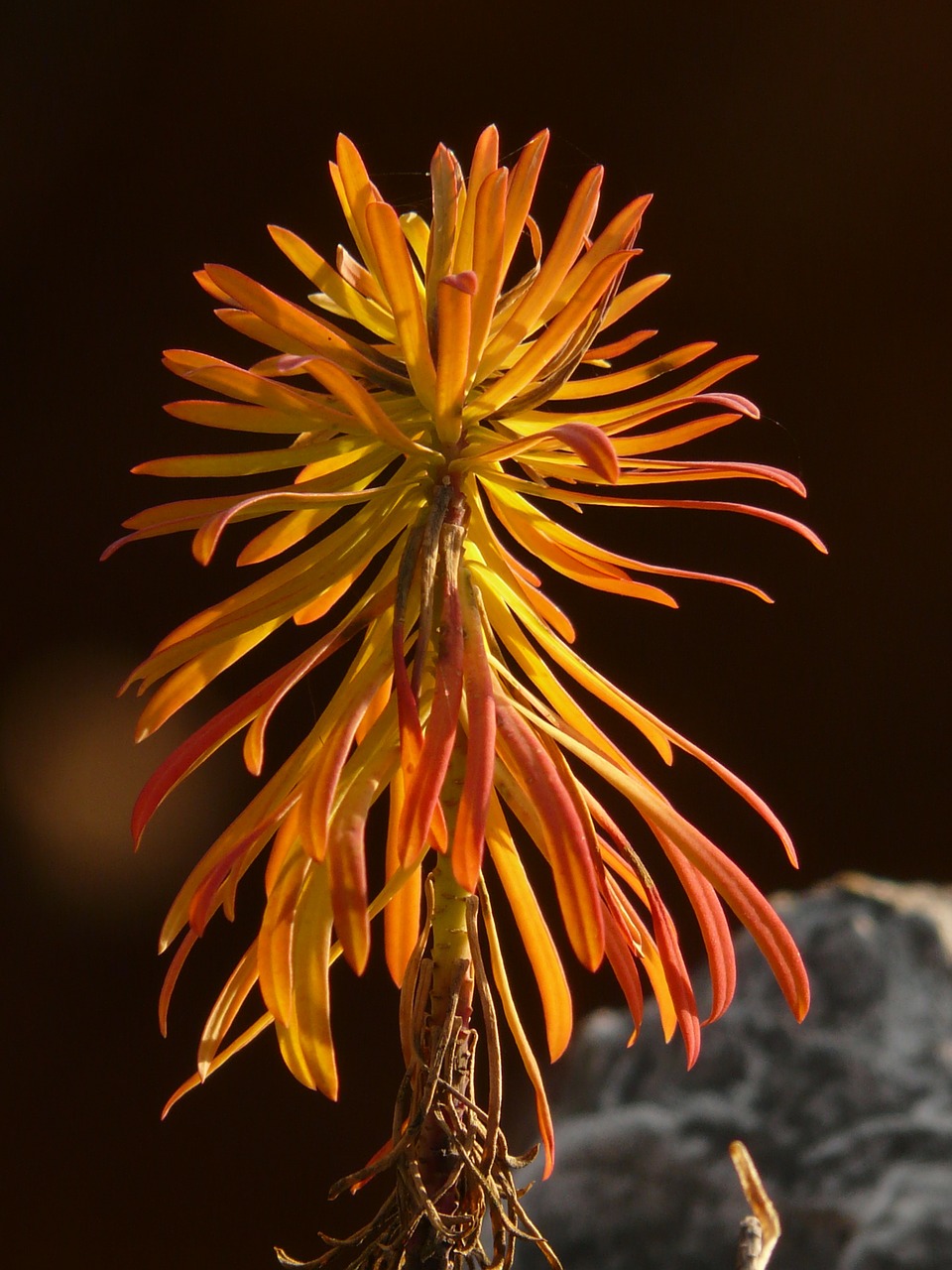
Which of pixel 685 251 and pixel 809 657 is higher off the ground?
pixel 685 251

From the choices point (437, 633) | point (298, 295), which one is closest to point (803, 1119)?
point (437, 633)

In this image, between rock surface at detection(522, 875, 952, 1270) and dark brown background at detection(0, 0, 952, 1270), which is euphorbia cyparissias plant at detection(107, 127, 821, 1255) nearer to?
rock surface at detection(522, 875, 952, 1270)

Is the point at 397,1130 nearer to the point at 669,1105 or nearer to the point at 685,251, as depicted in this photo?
the point at 669,1105

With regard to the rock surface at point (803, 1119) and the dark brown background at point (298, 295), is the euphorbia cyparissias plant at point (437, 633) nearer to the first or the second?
the rock surface at point (803, 1119)

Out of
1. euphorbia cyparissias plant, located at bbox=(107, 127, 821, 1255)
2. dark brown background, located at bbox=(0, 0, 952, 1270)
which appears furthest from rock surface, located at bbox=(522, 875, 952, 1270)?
euphorbia cyparissias plant, located at bbox=(107, 127, 821, 1255)

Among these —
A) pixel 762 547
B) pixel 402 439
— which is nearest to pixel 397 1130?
pixel 402 439

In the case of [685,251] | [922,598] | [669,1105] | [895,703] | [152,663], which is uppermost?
[685,251]
